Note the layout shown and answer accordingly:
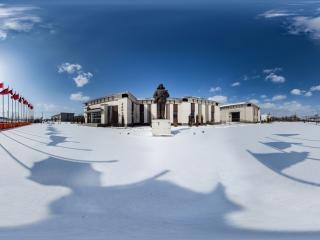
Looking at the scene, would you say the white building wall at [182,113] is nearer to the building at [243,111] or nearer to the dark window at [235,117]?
the dark window at [235,117]

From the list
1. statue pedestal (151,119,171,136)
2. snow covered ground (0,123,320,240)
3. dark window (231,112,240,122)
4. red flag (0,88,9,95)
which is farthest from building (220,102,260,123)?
red flag (0,88,9,95)

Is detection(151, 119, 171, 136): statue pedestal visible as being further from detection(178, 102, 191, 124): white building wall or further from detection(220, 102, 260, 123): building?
detection(220, 102, 260, 123): building

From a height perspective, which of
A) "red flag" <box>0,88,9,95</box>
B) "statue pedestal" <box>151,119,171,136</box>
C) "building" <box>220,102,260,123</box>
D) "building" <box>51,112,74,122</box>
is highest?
"red flag" <box>0,88,9,95</box>

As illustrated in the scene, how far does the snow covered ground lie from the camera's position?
1504 mm

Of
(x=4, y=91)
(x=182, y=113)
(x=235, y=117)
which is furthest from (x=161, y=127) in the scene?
(x=4, y=91)

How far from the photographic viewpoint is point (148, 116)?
4.89m

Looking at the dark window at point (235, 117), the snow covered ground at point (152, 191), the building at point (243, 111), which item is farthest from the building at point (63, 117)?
the dark window at point (235, 117)

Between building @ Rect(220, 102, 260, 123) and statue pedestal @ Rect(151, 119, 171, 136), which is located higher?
building @ Rect(220, 102, 260, 123)

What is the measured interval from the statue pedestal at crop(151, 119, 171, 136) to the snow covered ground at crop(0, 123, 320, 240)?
2.05m

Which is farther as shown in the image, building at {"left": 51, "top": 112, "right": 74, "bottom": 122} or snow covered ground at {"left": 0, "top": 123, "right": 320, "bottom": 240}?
building at {"left": 51, "top": 112, "right": 74, "bottom": 122}

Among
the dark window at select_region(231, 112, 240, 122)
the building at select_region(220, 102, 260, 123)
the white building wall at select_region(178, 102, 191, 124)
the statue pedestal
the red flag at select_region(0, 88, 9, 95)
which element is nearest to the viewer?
the red flag at select_region(0, 88, 9, 95)

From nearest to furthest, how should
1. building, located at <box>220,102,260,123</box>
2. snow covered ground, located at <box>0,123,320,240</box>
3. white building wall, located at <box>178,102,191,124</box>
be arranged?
1. snow covered ground, located at <box>0,123,320,240</box>
2. building, located at <box>220,102,260,123</box>
3. white building wall, located at <box>178,102,191,124</box>

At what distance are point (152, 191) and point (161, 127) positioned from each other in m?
4.01

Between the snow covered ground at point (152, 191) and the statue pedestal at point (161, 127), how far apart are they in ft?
6.72
